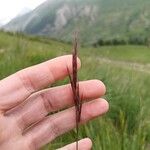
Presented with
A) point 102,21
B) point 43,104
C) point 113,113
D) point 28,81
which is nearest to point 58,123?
point 43,104

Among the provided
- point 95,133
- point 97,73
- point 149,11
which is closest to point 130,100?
point 97,73

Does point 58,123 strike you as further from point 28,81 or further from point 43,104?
point 28,81

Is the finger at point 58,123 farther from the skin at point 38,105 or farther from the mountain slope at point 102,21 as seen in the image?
the mountain slope at point 102,21

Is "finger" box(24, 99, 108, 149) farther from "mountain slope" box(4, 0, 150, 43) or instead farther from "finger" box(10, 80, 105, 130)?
"mountain slope" box(4, 0, 150, 43)

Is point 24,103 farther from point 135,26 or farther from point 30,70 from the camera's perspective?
point 135,26

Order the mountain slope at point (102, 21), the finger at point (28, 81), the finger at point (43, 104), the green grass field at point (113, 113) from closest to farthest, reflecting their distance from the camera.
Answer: the finger at point (28, 81) → the finger at point (43, 104) → the green grass field at point (113, 113) → the mountain slope at point (102, 21)

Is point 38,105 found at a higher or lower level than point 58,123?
higher

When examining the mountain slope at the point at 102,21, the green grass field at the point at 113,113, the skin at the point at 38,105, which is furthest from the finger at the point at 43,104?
the mountain slope at the point at 102,21
